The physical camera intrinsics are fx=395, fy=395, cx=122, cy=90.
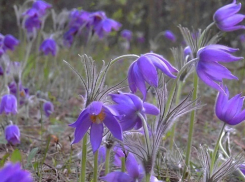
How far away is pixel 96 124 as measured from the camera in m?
1.13

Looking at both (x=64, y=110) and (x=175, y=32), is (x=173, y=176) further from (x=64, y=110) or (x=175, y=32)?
(x=175, y=32)

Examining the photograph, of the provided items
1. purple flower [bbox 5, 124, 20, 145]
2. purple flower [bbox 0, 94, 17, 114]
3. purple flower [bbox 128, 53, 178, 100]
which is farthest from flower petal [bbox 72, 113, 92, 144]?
purple flower [bbox 0, 94, 17, 114]

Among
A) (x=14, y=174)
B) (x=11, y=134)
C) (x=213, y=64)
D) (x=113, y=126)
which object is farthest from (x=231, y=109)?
(x=11, y=134)

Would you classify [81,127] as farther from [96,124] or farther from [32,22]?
[32,22]

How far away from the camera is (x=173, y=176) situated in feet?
5.59

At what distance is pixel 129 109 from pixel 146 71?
12 centimetres

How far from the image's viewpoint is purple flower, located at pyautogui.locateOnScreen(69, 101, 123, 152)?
43.1 inches

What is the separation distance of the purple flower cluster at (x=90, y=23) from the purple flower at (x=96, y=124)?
74.0 inches

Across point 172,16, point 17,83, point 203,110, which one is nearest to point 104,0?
point 172,16

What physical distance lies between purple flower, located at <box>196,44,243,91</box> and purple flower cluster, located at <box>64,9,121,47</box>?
1.78m

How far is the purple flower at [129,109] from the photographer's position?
1.15 metres

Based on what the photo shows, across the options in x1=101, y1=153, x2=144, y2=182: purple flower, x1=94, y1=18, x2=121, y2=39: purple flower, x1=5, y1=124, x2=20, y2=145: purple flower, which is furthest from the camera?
x1=94, y1=18, x2=121, y2=39: purple flower

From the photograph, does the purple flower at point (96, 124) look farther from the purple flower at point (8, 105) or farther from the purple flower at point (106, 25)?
the purple flower at point (106, 25)

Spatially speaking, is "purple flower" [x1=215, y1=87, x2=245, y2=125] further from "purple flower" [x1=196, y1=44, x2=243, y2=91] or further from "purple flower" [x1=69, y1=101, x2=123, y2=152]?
"purple flower" [x1=69, y1=101, x2=123, y2=152]
